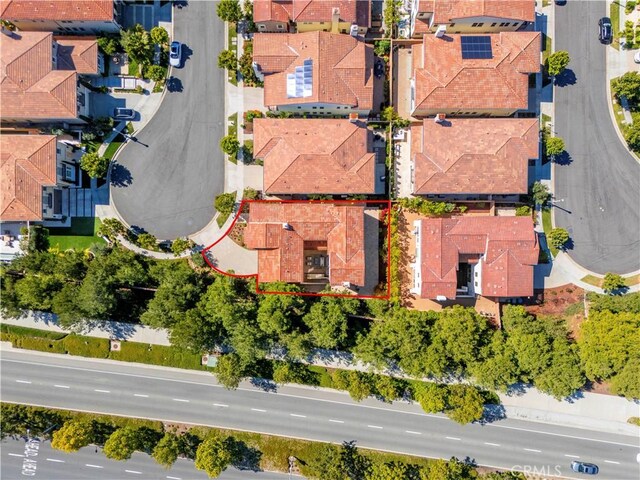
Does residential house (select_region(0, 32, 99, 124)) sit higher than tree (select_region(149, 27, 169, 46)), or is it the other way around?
tree (select_region(149, 27, 169, 46))

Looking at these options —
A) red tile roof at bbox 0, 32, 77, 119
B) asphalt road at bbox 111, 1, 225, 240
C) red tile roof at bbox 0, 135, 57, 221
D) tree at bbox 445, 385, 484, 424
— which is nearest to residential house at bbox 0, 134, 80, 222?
red tile roof at bbox 0, 135, 57, 221

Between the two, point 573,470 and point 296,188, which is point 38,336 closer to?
point 296,188

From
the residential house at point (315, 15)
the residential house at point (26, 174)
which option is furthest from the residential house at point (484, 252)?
the residential house at point (26, 174)

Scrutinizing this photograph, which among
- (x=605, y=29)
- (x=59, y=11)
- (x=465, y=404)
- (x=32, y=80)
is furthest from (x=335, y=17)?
(x=465, y=404)

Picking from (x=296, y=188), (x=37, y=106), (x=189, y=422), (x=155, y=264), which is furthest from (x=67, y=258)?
(x=296, y=188)

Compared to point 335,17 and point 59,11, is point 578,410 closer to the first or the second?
point 335,17

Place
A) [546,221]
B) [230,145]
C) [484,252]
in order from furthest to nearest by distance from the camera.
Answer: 1. [546,221]
2. [230,145]
3. [484,252]

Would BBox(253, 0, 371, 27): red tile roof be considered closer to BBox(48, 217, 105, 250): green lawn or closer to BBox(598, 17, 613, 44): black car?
BBox(598, 17, 613, 44): black car

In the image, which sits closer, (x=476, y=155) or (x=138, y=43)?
(x=476, y=155)
